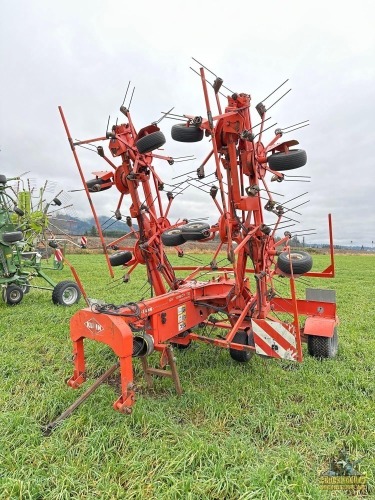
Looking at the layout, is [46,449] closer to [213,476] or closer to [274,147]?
[213,476]

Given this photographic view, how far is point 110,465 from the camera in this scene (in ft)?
9.57

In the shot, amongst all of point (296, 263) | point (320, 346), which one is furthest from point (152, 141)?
point (320, 346)

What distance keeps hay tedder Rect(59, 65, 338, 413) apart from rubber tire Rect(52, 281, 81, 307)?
14.3ft

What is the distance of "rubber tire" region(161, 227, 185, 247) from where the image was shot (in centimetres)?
499

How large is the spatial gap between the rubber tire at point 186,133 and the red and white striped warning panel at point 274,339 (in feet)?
7.47

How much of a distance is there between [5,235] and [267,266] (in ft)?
21.2

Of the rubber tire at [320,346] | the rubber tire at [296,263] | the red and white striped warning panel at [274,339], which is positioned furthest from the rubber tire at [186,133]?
the rubber tire at [320,346]

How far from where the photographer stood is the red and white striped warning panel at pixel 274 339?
3.98 metres

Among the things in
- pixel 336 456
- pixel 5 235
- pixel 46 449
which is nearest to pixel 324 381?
pixel 336 456

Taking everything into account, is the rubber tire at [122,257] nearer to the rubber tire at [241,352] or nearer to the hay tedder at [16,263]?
the rubber tire at [241,352]

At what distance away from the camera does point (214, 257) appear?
466cm

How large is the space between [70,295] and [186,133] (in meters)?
6.36

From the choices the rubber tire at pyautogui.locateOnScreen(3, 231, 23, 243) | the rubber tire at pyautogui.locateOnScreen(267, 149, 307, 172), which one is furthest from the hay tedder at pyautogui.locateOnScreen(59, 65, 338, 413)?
the rubber tire at pyautogui.locateOnScreen(3, 231, 23, 243)

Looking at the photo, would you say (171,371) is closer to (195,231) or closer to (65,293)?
(195,231)
